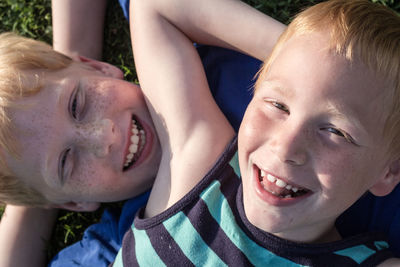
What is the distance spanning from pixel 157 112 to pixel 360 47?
102cm

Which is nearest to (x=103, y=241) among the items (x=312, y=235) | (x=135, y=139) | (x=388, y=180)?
(x=135, y=139)

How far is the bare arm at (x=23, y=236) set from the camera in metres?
2.58

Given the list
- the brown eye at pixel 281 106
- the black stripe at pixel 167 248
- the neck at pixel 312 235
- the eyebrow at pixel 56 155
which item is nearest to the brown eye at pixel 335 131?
the brown eye at pixel 281 106

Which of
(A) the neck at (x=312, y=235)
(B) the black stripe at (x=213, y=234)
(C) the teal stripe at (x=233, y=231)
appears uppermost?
(A) the neck at (x=312, y=235)

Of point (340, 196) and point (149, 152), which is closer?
point (340, 196)

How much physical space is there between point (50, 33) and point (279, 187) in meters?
2.09

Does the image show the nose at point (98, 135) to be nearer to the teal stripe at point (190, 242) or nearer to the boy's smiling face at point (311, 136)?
the teal stripe at point (190, 242)

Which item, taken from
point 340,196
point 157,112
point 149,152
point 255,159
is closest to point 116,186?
point 149,152

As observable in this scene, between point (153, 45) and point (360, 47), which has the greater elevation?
point (360, 47)

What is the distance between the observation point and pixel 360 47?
140 cm

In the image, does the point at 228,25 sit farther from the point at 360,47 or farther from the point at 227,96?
the point at 360,47

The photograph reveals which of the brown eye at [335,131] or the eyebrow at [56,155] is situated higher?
the brown eye at [335,131]

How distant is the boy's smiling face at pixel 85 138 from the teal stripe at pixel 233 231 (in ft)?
1.40

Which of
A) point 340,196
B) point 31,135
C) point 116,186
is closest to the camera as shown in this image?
point 340,196
